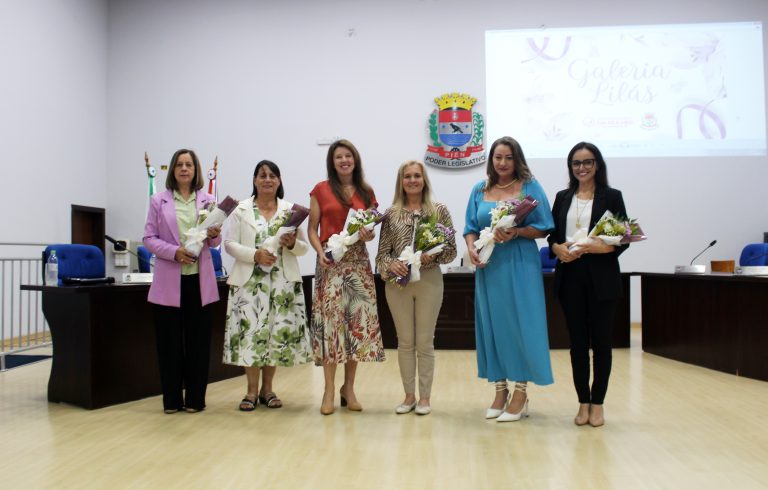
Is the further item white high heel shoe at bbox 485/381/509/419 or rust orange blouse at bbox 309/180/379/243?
rust orange blouse at bbox 309/180/379/243

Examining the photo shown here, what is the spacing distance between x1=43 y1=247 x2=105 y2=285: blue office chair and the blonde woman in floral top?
8.50 ft

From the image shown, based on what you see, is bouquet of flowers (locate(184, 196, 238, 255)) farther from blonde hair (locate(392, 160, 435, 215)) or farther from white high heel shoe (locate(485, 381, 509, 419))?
white high heel shoe (locate(485, 381, 509, 419))

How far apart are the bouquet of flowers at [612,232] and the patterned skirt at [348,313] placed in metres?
1.18

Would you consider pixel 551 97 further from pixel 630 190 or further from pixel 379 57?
pixel 379 57

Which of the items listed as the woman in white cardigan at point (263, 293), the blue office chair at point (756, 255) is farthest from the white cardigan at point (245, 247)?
the blue office chair at point (756, 255)

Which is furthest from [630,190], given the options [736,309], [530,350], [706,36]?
[530,350]

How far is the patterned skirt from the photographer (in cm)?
341

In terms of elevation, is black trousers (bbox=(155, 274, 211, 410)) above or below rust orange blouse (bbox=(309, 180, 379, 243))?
below

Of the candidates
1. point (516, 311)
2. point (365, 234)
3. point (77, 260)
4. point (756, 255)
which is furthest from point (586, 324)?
point (77, 260)

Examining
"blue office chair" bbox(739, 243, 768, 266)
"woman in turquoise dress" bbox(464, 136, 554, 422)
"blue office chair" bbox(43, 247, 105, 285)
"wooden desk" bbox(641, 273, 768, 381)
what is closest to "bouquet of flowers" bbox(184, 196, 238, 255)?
"woman in turquoise dress" bbox(464, 136, 554, 422)

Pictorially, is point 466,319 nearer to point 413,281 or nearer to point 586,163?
point 413,281

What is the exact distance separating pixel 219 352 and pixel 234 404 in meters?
0.97

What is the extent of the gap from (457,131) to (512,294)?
5.64 m

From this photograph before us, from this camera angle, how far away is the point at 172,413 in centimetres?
356
